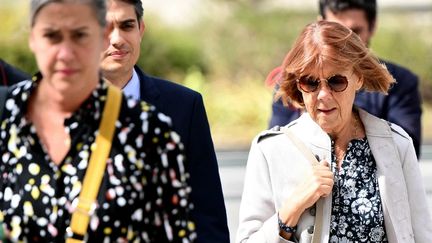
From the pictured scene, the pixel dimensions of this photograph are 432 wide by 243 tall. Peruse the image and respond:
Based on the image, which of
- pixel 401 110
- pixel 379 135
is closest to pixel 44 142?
pixel 379 135

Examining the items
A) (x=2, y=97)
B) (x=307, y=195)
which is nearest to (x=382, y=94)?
(x=307, y=195)

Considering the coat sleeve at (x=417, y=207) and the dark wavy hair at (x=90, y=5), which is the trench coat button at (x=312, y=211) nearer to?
the coat sleeve at (x=417, y=207)

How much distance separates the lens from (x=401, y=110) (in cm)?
623

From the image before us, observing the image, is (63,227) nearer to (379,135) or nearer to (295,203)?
(295,203)

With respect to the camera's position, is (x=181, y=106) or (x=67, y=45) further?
(x=181, y=106)

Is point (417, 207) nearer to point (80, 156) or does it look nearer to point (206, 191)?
point (206, 191)

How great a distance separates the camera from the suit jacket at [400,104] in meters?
6.16

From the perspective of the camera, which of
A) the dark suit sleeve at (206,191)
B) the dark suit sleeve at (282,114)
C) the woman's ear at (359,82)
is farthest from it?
A: the dark suit sleeve at (282,114)

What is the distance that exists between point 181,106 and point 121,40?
391 mm

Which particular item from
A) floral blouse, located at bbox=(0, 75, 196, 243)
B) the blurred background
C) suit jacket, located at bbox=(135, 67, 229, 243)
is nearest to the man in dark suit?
suit jacket, located at bbox=(135, 67, 229, 243)

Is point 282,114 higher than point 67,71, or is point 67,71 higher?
point 67,71

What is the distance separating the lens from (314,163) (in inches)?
187

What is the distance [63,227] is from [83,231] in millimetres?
65

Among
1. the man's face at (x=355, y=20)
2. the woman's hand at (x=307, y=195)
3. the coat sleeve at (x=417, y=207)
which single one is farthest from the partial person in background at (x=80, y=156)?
the man's face at (x=355, y=20)
